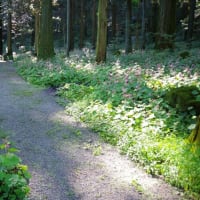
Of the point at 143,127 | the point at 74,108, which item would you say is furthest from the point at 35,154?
the point at 74,108

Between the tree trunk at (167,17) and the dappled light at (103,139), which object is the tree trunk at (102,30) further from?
the tree trunk at (167,17)

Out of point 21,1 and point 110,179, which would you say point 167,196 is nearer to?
point 110,179

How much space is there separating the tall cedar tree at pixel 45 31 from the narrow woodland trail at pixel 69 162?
31.9 ft

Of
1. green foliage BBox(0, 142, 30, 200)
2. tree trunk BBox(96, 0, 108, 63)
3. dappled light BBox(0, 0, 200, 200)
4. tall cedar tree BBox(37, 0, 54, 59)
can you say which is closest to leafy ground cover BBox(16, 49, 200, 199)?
dappled light BBox(0, 0, 200, 200)

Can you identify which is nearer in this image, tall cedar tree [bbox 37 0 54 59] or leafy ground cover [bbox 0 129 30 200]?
leafy ground cover [bbox 0 129 30 200]

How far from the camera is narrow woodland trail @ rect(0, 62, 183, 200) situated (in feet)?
13.9

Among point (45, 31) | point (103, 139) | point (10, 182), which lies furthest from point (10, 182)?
point (45, 31)

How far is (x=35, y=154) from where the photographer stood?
17.7ft

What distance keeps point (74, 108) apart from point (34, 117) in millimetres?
1039

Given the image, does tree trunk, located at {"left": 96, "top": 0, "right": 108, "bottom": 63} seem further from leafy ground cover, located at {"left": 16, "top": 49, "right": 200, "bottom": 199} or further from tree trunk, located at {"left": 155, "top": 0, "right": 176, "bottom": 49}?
tree trunk, located at {"left": 155, "top": 0, "right": 176, "bottom": 49}

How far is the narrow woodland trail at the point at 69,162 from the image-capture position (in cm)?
425

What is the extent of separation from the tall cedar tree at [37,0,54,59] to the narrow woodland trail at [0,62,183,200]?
973 cm

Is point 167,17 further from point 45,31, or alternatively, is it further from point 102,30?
point 45,31

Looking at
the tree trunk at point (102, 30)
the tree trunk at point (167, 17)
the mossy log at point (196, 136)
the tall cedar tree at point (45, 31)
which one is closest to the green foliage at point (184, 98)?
the mossy log at point (196, 136)
